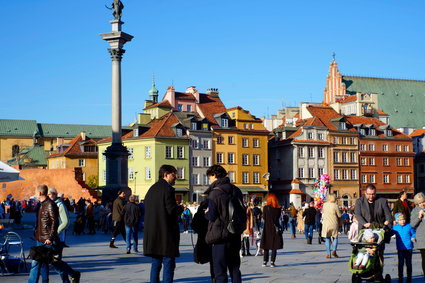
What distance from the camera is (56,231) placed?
10.0m

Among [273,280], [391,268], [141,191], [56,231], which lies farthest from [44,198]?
[141,191]

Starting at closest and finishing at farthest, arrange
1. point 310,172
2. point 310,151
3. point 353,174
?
point 310,172
point 310,151
point 353,174

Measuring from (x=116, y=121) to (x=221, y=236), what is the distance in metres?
27.1

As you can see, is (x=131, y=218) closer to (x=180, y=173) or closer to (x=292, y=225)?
(x=292, y=225)

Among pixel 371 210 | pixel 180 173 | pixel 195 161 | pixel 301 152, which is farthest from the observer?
pixel 301 152

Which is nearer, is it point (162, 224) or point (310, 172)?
point (162, 224)

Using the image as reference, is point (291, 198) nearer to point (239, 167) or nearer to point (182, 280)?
point (239, 167)

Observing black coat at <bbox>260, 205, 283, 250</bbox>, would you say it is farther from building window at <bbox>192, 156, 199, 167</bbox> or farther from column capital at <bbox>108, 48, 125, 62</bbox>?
building window at <bbox>192, 156, 199, 167</bbox>

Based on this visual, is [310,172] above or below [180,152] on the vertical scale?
below

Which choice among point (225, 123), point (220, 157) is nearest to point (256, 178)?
point (220, 157)

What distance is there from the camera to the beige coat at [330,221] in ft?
55.0

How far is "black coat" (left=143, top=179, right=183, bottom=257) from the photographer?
909 cm

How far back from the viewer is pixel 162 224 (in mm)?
9125

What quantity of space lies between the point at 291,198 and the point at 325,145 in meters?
7.45
